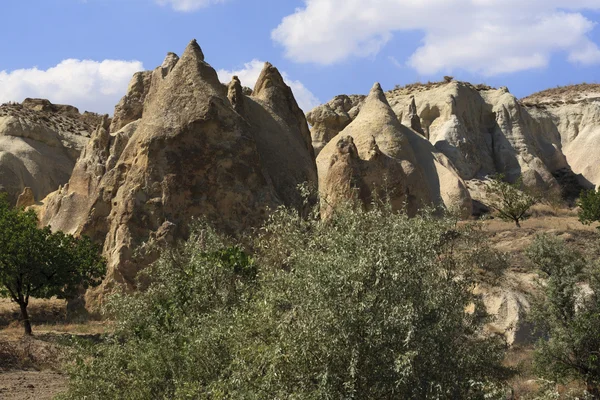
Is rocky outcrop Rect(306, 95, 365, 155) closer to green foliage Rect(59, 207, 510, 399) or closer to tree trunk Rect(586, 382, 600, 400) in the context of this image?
tree trunk Rect(586, 382, 600, 400)

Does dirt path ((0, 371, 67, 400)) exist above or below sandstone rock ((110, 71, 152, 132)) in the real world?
below

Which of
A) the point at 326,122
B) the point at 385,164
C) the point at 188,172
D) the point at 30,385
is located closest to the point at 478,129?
the point at 326,122

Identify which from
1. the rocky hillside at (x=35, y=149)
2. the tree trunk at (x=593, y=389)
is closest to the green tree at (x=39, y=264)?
the tree trunk at (x=593, y=389)

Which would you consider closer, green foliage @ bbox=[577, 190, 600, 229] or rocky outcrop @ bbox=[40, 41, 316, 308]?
rocky outcrop @ bbox=[40, 41, 316, 308]

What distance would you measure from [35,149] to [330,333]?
4199 centimetres

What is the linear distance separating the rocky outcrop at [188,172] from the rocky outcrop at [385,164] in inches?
51.0

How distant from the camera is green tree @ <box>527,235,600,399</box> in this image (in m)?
18.2

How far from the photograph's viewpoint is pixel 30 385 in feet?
58.3

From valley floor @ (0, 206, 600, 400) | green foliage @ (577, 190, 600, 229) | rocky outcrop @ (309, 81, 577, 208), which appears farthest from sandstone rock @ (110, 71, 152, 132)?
green foliage @ (577, 190, 600, 229)

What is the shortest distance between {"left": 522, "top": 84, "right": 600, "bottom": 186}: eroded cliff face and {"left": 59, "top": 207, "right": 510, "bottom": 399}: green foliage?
48.3 meters

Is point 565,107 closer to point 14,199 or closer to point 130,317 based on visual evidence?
point 14,199

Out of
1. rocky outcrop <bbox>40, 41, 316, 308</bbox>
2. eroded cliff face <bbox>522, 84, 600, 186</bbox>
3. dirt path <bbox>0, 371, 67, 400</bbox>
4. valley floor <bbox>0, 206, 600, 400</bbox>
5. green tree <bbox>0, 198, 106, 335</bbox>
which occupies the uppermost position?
eroded cliff face <bbox>522, 84, 600, 186</bbox>

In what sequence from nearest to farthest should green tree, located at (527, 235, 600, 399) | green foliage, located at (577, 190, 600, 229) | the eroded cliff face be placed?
green tree, located at (527, 235, 600, 399) → green foliage, located at (577, 190, 600, 229) → the eroded cliff face

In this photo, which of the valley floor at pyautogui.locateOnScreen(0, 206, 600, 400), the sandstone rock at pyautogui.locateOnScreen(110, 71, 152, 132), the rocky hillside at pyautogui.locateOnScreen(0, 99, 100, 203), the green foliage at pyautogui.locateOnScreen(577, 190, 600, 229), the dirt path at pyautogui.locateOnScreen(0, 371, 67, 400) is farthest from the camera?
the rocky hillside at pyautogui.locateOnScreen(0, 99, 100, 203)
